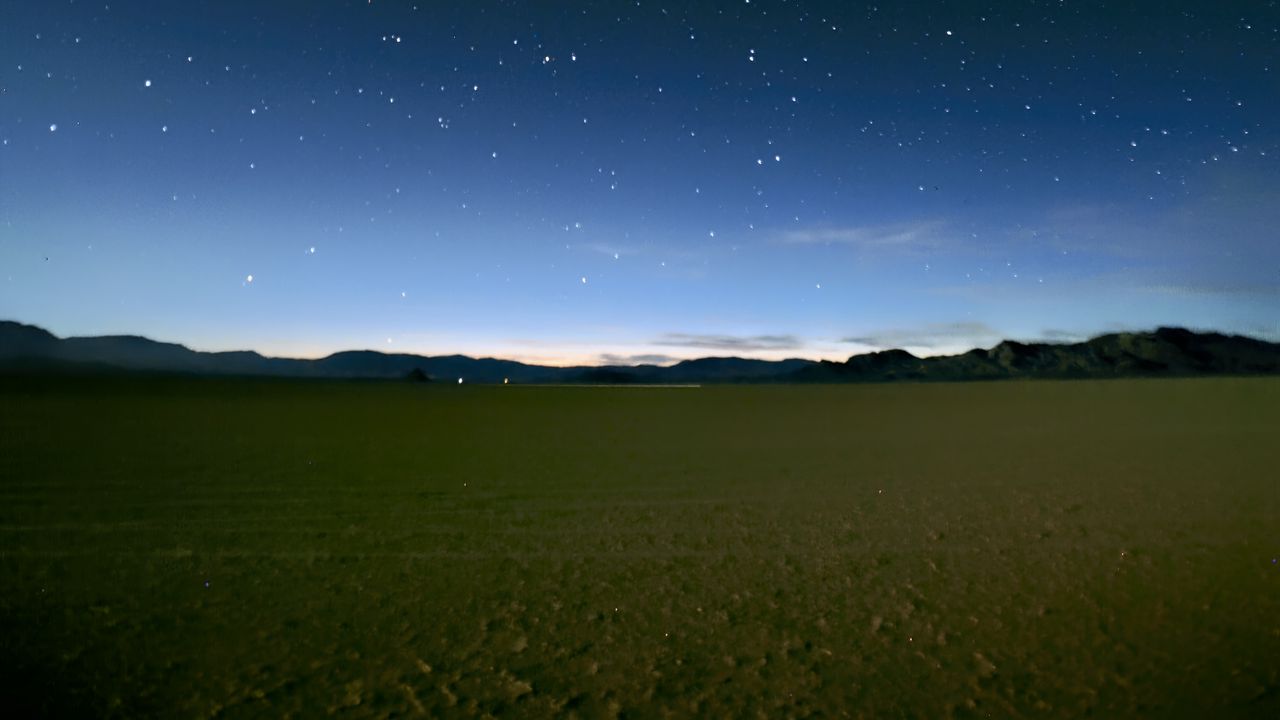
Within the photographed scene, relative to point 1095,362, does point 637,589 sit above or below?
below

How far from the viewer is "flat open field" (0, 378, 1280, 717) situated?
4664 millimetres

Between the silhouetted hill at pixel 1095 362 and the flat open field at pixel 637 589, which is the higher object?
the silhouetted hill at pixel 1095 362

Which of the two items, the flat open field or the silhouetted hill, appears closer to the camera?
the flat open field

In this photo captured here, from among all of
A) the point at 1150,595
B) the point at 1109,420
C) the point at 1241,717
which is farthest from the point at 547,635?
the point at 1109,420

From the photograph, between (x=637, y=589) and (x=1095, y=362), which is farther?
(x=1095, y=362)

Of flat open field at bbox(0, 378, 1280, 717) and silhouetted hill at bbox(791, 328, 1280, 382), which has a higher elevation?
silhouetted hill at bbox(791, 328, 1280, 382)

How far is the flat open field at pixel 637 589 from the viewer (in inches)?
184

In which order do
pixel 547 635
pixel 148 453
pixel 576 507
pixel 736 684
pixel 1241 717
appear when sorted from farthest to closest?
1. pixel 148 453
2. pixel 576 507
3. pixel 547 635
4. pixel 736 684
5. pixel 1241 717

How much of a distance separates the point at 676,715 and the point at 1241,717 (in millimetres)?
3300

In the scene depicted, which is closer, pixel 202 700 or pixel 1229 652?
pixel 202 700

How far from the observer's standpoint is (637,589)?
22.0ft

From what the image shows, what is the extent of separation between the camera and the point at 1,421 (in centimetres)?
2277

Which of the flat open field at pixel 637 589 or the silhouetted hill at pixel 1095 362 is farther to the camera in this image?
the silhouetted hill at pixel 1095 362

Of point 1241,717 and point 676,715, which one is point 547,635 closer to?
point 676,715
